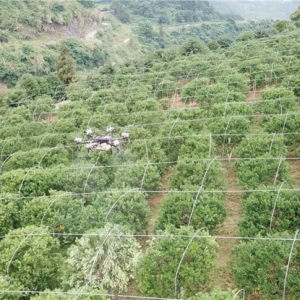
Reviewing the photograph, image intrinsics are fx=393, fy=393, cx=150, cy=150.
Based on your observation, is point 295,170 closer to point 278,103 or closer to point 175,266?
point 278,103

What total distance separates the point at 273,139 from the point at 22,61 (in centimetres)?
5921

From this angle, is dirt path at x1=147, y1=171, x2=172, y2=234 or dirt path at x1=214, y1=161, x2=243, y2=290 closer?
dirt path at x1=214, y1=161, x2=243, y2=290

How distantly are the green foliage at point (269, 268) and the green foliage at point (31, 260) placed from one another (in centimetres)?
550

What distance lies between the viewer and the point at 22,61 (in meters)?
66.8

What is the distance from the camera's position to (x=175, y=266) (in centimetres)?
1081

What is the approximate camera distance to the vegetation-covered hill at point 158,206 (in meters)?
10.9

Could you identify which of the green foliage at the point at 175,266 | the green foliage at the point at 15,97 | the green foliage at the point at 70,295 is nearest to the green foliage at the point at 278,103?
the green foliage at the point at 175,266

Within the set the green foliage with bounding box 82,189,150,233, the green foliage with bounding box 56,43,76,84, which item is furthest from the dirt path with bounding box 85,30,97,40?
the green foliage with bounding box 82,189,150,233

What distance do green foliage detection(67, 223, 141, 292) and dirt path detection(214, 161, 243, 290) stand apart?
280 centimetres

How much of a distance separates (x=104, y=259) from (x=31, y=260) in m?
2.12

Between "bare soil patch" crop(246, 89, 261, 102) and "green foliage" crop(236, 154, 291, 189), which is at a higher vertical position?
"green foliage" crop(236, 154, 291, 189)

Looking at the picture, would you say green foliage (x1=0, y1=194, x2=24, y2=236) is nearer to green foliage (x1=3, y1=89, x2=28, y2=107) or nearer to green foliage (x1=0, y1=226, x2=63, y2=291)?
green foliage (x1=0, y1=226, x2=63, y2=291)

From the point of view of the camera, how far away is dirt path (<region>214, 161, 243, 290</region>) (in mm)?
12930

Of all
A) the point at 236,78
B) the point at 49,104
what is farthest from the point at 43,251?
the point at 49,104
